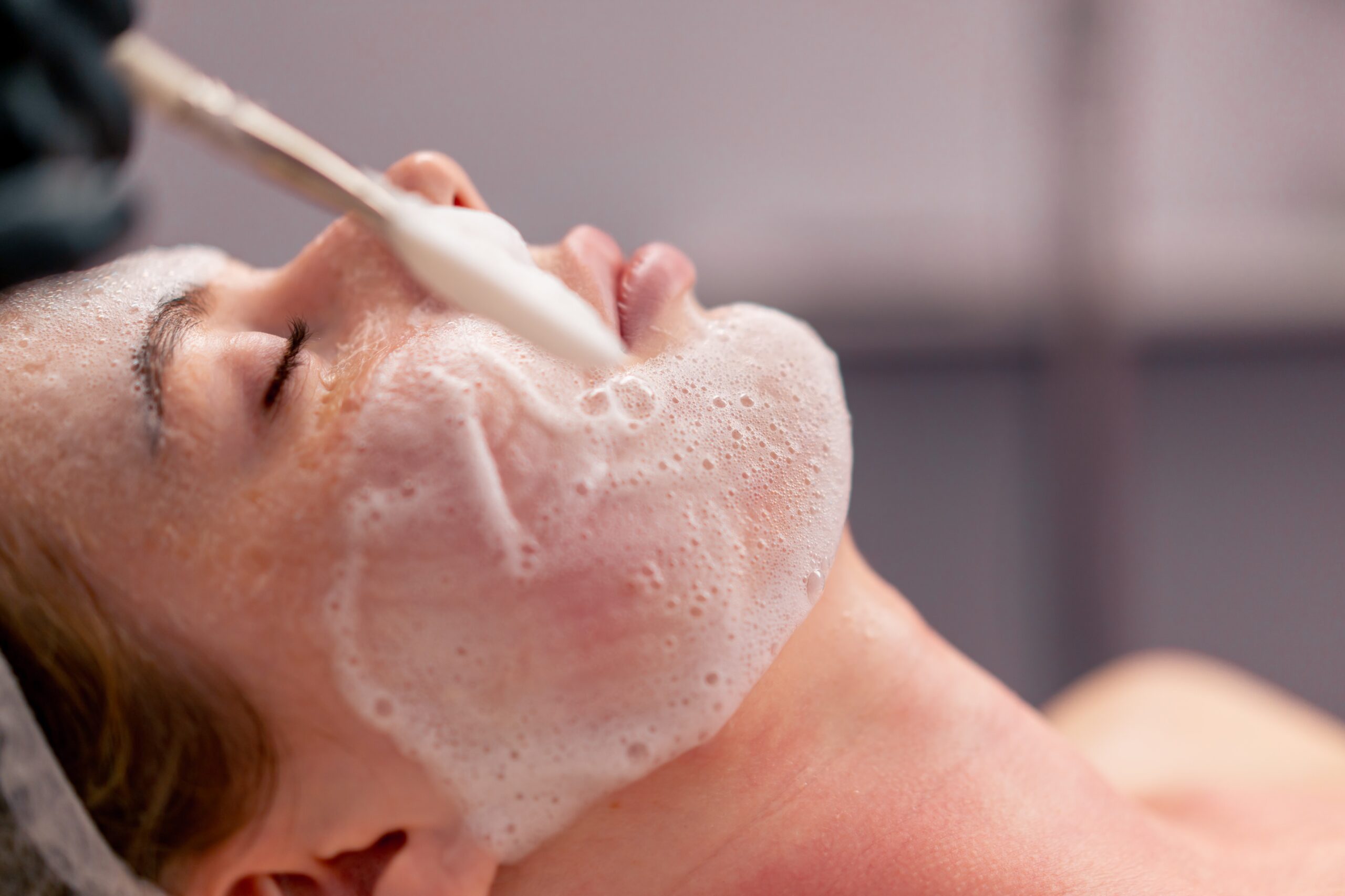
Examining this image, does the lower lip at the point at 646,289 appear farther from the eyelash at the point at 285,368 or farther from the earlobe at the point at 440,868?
the earlobe at the point at 440,868

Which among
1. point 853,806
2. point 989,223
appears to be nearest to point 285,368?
point 853,806

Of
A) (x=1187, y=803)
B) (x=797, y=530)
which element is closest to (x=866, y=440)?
(x=1187, y=803)

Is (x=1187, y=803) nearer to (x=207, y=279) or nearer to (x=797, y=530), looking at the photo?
(x=797, y=530)

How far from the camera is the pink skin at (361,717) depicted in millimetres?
584

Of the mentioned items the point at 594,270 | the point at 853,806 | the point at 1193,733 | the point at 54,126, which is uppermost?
the point at 54,126

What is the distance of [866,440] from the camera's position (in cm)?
207

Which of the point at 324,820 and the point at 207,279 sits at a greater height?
the point at 207,279

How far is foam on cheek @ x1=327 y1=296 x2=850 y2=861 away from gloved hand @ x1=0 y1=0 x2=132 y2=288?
190 mm

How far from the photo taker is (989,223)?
2264mm

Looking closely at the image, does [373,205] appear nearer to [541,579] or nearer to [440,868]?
[541,579]

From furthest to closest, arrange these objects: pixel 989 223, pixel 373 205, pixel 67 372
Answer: pixel 989 223
pixel 67 372
pixel 373 205

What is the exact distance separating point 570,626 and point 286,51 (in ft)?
4.85

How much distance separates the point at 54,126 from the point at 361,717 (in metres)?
0.35

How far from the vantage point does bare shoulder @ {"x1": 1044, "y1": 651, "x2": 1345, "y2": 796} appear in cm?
112
